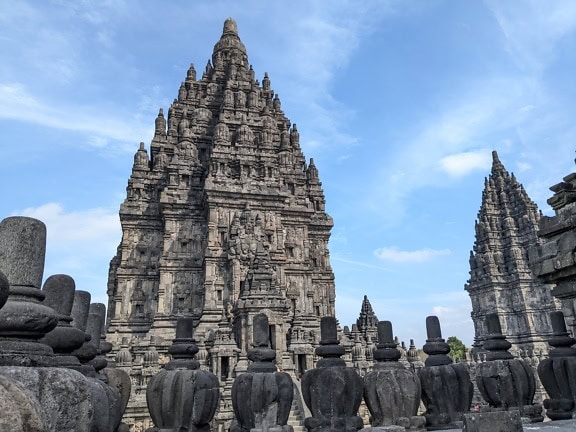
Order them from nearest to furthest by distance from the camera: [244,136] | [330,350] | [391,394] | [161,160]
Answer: [391,394] → [330,350] → [244,136] → [161,160]

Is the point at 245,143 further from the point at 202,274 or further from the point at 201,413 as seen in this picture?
the point at 201,413

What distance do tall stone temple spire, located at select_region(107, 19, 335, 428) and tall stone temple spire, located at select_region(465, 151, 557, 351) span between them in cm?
1866

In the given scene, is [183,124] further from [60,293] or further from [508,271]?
[508,271]

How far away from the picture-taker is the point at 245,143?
3256 centimetres

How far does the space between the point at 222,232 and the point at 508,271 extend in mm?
30592

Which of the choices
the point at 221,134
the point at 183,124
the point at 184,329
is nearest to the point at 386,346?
the point at 184,329

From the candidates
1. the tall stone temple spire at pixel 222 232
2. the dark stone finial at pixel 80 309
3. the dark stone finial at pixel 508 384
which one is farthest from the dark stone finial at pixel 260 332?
the tall stone temple spire at pixel 222 232

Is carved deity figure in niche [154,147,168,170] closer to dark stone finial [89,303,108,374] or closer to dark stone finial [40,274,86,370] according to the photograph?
dark stone finial [89,303,108,374]

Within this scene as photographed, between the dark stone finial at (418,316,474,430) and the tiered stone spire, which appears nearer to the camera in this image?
the dark stone finial at (418,316,474,430)

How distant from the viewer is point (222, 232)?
96.2 feet

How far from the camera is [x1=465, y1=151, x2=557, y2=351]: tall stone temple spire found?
1544 inches

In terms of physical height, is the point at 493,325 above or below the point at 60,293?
below

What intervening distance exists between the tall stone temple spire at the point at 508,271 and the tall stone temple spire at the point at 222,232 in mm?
18662

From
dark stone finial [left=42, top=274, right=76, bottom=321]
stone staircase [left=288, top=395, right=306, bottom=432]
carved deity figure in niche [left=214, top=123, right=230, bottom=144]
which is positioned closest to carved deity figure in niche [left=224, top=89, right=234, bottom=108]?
carved deity figure in niche [left=214, top=123, right=230, bottom=144]
